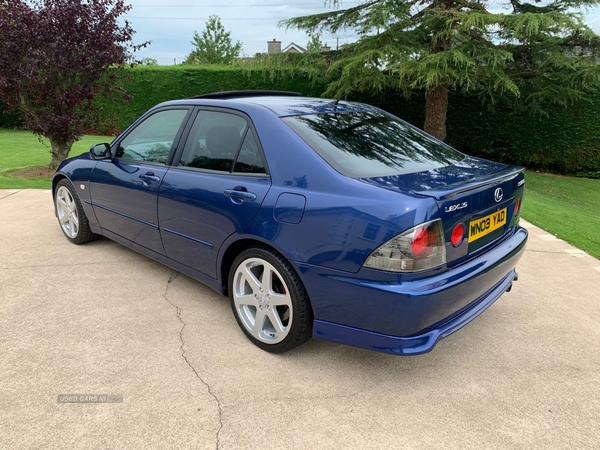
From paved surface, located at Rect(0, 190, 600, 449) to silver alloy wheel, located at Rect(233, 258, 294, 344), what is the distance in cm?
15

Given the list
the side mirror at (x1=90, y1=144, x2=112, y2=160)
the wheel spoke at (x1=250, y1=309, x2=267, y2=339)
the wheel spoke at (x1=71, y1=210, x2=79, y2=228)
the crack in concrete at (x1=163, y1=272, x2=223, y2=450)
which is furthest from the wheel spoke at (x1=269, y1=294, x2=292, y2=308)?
the wheel spoke at (x1=71, y1=210, x2=79, y2=228)

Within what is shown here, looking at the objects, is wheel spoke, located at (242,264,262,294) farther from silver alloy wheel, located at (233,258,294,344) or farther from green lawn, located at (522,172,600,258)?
green lawn, located at (522,172,600,258)

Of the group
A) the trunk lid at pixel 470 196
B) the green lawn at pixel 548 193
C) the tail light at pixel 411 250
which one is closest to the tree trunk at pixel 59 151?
the green lawn at pixel 548 193

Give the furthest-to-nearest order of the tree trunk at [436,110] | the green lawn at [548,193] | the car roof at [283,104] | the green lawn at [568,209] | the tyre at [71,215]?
the tree trunk at [436,110] < the green lawn at [548,193] < the green lawn at [568,209] < the tyre at [71,215] < the car roof at [283,104]

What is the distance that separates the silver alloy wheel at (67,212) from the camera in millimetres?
4590

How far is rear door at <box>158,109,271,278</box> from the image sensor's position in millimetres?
2752

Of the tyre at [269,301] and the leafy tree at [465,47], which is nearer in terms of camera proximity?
the tyre at [269,301]

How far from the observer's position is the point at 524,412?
2289 millimetres

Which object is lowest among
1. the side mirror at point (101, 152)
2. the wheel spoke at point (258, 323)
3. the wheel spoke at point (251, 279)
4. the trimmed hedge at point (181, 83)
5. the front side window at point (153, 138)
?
the wheel spoke at point (258, 323)

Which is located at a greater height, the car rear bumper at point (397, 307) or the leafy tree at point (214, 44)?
the leafy tree at point (214, 44)

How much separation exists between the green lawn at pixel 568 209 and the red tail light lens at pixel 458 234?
11.1ft

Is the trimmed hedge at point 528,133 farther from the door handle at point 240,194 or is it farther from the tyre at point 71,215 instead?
the door handle at point 240,194

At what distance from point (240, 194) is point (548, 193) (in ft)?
36.3

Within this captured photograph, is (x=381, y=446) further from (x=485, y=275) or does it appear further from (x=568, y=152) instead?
(x=568, y=152)
